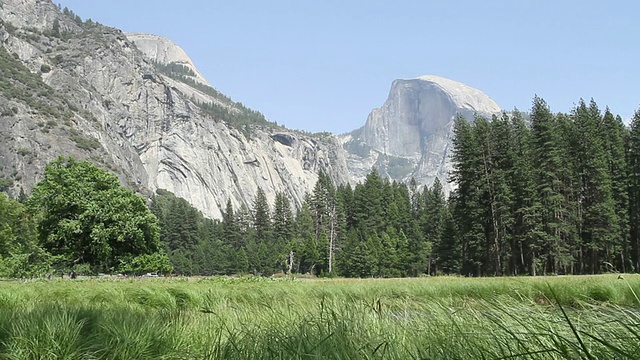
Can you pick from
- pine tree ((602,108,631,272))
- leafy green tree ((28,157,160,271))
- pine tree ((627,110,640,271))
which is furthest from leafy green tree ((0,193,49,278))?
pine tree ((627,110,640,271))

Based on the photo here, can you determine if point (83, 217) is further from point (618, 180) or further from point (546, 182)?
point (618, 180)

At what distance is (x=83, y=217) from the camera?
104 feet

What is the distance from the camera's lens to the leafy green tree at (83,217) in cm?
3188

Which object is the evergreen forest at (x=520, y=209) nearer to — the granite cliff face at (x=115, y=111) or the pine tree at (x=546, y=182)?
the pine tree at (x=546, y=182)

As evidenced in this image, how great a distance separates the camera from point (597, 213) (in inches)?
1516

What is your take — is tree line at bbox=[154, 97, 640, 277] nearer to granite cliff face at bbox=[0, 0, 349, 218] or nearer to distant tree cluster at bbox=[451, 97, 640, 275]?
distant tree cluster at bbox=[451, 97, 640, 275]

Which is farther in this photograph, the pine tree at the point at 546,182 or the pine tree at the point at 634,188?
the pine tree at the point at 634,188

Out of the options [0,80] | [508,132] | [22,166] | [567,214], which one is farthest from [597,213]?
[0,80]

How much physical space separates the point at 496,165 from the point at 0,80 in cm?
13329

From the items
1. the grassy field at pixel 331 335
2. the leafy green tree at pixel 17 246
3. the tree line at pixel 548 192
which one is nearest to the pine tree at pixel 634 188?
the tree line at pixel 548 192

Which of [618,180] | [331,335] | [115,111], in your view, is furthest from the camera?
[115,111]

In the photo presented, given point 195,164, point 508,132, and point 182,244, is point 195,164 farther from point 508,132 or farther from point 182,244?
point 508,132

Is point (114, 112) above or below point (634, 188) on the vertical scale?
above

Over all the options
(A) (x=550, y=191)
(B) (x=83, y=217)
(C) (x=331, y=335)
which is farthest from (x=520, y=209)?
(C) (x=331, y=335)
